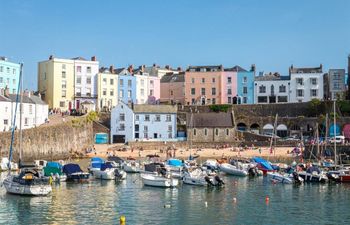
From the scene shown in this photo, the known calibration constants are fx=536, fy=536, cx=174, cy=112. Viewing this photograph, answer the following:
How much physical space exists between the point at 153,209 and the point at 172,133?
45.8 m

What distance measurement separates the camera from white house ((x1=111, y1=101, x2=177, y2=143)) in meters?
75.1

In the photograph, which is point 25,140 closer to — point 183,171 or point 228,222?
point 183,171

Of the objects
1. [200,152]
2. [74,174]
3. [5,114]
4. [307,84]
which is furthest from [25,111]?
[307,84]

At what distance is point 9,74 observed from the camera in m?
80.3

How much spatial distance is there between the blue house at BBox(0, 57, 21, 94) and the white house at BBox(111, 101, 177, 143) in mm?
16740

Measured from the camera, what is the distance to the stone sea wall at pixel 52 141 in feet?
175

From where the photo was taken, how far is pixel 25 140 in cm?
5522

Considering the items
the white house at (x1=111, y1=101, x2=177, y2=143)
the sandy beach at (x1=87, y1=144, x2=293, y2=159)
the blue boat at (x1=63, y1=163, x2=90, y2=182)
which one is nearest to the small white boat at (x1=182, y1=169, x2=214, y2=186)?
the blue boat at (x1=63, y1=163, x2=90, y2=182)

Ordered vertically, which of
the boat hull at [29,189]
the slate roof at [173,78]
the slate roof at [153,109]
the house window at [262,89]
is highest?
the slate roof at [173,78]

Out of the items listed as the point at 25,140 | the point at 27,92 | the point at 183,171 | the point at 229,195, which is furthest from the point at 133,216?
the point at 27,92

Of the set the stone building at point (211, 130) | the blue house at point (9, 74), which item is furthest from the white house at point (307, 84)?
the blue house at point (9, 74)

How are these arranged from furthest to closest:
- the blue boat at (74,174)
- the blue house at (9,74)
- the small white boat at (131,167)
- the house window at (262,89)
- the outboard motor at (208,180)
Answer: the house window at (262,89) → the blue house at (9,74) → the small white boat at (131,167) → the blue boat at (74,174) → the outboard motor at (208,180)

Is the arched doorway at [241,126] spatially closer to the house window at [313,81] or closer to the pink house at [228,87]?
the pink house at [228,87]

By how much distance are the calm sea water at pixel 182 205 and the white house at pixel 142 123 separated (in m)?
33.2
